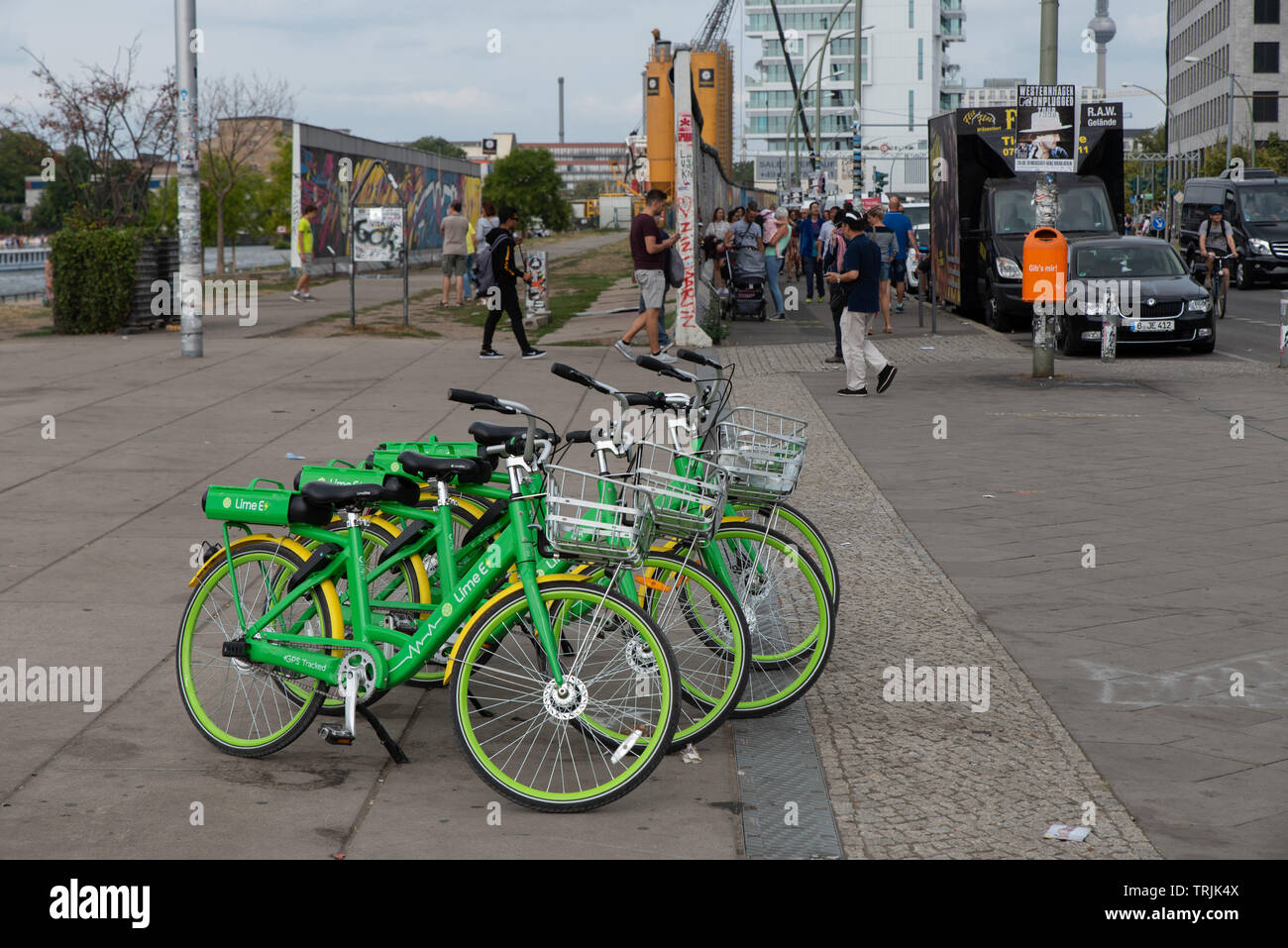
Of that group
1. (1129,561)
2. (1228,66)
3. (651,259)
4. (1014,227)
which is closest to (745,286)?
(1014,227)

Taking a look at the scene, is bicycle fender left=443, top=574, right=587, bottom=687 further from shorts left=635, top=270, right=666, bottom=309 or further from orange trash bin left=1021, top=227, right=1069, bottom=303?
Answer: shorts left=635, top=270, right=666, bottom=309

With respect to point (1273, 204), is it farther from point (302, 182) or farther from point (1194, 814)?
point (1194, 814)

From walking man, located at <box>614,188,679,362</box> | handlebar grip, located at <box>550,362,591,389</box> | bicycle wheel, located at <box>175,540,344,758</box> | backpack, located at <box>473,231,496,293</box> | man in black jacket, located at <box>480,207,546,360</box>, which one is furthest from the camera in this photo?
backpack, located at <box>473,231,496,293</box>

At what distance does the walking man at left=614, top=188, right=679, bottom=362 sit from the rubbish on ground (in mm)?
12994

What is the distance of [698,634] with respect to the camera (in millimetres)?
5145

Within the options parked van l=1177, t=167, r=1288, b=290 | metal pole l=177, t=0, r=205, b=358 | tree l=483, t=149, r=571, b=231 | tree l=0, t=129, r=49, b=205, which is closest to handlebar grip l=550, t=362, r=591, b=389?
metal pole l=177, t=0, r=205, b=358

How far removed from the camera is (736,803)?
4.50 metres

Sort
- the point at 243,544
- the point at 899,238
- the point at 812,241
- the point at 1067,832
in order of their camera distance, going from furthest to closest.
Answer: the point at 812,241
the point at 899,238
the point at 243,544
the point at 1067,832

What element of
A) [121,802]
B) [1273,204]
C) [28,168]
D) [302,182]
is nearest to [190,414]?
[121,802]

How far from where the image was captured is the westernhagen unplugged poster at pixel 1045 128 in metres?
15.8

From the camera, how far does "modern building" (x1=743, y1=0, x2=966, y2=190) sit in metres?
131

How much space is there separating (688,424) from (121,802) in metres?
2.19

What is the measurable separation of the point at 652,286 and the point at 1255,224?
21685 millimetres

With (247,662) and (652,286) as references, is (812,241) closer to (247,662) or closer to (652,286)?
(652,286)
